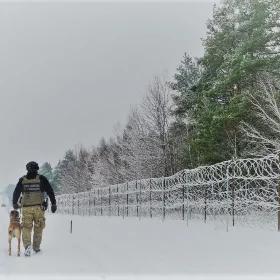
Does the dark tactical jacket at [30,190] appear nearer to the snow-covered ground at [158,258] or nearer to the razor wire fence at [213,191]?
the snow-covered ground at [158,258]

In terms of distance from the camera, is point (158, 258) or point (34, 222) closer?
point (158, 258)

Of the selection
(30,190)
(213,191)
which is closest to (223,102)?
(213,191)

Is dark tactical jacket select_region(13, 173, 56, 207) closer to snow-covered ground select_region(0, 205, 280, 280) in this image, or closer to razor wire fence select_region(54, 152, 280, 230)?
snow-covered ground select_region(0, 205, 280, 280)

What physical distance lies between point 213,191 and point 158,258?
54.1ft

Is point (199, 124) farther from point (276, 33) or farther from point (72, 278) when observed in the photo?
point (72, 278)

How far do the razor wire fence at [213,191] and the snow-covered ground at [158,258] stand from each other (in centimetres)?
187

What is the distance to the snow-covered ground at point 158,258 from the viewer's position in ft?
25.0

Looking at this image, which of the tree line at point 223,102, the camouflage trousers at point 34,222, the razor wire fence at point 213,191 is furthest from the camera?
the tree line at point 223,102

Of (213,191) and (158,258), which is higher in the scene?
(213,191)

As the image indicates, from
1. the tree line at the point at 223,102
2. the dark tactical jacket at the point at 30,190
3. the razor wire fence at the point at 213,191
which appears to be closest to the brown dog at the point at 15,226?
the dark tactical jacket at the point at 30,190

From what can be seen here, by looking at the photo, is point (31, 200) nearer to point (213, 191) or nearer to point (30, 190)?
point (30, 190)

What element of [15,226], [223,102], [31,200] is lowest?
[15,226]

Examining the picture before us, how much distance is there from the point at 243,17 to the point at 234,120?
7076 millimetres

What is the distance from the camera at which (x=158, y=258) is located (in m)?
9.51
